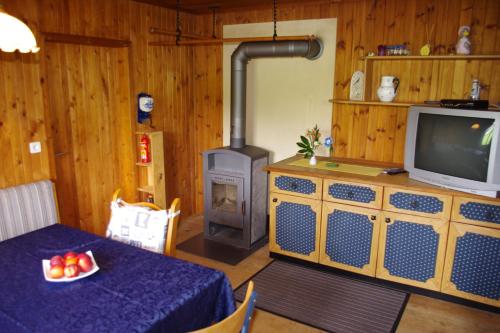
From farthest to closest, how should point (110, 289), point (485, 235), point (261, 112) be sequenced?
point (261, 112), point (485, 235), point (110, 289)

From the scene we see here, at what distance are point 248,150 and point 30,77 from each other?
73.3 inches

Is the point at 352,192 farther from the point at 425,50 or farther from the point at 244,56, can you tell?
the point at 244,56

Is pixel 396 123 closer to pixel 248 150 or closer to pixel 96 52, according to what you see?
pixel 248 150

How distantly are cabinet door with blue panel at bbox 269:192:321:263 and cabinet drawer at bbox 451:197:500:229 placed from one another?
0.99 m

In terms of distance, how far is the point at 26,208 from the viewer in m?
2.70

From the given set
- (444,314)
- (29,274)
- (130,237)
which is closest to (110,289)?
(29,274)

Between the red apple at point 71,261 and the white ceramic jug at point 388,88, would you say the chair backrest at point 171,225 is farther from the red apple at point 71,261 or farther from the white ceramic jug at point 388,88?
the white ceramic jug at point 388,88

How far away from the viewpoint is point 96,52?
3455 mm

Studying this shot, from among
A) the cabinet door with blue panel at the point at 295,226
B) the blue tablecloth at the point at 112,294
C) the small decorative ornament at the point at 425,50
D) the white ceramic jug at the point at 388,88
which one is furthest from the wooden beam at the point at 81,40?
the small decorative ornament at the point at 425,50

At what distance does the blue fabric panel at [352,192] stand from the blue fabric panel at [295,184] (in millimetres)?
163

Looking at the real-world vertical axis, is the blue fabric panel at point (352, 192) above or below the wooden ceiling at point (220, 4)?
below

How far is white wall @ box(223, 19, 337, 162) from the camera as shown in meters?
3.76

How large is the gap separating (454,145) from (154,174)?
2520mm

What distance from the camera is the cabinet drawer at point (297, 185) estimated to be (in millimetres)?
3236
